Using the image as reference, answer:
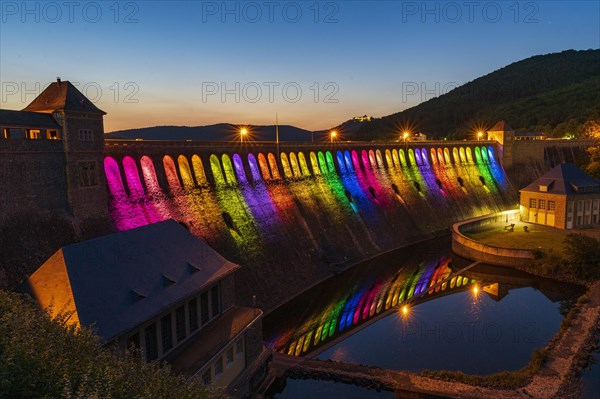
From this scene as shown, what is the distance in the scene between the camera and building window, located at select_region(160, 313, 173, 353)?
1931 centimetres

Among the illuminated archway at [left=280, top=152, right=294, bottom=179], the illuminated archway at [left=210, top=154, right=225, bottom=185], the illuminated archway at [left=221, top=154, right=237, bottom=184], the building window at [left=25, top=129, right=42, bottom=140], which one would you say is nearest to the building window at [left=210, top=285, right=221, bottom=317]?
the building window at [left=25, top=129, right=42, bottom=140]

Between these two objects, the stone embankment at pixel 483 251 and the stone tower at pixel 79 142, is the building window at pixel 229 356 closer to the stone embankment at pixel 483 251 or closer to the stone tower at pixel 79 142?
the stone tower at pixel 79 142

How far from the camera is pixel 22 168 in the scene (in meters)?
25.2

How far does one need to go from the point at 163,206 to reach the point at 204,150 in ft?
26.0

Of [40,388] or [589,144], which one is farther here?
[589,144]

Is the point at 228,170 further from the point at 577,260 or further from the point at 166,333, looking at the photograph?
the point at 577,260

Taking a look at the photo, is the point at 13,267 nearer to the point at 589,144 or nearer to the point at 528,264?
the point at 528,264

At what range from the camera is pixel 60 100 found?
27.2m

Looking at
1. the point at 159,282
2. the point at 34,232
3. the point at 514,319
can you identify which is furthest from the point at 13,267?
the point at 514,319

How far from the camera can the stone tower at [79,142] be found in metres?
27.2

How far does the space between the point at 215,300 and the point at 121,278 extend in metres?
6.23

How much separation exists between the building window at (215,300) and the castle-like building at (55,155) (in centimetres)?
1162

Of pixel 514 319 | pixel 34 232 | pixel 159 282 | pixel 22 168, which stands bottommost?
pixel 514 319

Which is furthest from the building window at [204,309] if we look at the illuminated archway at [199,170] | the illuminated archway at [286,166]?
the illuminated archway at [286,166]
